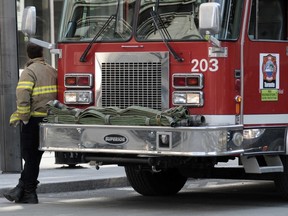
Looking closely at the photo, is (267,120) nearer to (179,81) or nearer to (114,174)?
(179,81)

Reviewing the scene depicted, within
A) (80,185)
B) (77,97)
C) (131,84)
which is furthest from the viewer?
(80,185)

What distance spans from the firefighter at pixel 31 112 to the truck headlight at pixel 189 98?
1700 mm

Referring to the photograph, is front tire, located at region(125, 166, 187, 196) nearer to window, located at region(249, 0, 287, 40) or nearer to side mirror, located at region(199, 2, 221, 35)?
window, located at region(249, 0, 287, 40)

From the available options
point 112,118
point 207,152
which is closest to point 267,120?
point 207,152

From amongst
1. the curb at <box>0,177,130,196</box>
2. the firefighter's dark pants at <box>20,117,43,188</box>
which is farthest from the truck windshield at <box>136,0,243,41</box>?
the curb at <box>0,177,130,196</box>

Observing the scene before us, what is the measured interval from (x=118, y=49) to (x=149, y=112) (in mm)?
942

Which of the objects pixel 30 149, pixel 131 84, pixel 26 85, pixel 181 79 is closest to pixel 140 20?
pixel 131 84

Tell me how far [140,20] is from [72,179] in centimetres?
346

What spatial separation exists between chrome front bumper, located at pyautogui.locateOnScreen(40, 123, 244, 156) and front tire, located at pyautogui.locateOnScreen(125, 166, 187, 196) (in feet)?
4.92

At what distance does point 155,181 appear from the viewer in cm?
1245

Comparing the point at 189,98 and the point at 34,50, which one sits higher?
the point at 34,50

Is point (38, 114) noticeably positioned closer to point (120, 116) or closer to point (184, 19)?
Answer: point (120, 116)

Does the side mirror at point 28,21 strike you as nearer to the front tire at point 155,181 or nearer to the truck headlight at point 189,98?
the truck headlight at point 189,98

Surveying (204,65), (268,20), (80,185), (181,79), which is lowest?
(80,185)
